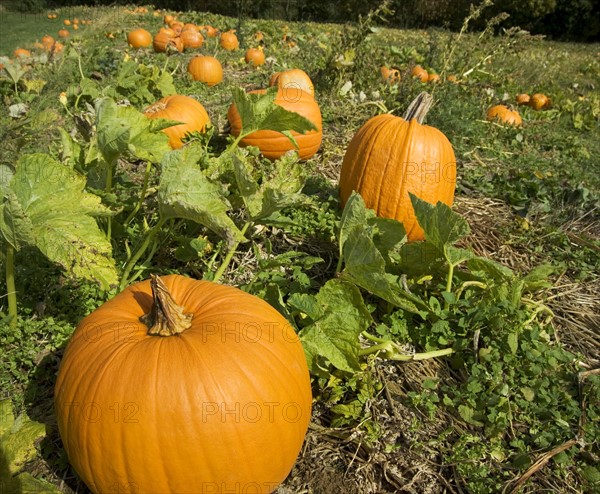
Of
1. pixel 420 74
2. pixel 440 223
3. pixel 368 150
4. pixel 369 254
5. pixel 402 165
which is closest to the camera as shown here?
pixel 369 254

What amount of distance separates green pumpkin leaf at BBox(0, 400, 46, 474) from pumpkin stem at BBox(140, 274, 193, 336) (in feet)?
2.00

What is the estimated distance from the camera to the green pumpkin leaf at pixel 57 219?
64.5 inches

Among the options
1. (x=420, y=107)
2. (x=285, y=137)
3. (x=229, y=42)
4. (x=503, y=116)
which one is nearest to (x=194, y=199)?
(x=420, y=107)

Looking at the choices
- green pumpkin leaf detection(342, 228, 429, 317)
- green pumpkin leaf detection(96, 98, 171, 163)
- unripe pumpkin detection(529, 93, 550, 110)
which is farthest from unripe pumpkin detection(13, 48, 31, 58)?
unripe pumpkin detection(529, 93, 550, 110)

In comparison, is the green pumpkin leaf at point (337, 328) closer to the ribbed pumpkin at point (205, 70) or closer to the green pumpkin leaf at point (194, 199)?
the green pumpkin leaf at point (194, 199)

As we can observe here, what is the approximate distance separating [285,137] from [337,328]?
80.2 inches

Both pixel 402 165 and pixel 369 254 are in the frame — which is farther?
pixel 402 165

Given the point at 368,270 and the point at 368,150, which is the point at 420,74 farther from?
the point at 368,270

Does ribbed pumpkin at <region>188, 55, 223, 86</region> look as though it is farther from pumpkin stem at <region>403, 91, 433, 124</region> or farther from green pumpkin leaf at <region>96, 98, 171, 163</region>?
green pumpkin leaf at <region>96, 98, 171, 163</region>

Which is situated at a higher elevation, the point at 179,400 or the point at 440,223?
the point at 440,223

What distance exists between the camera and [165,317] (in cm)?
159

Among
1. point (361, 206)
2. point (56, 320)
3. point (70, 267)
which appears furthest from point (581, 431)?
point (56, 320)

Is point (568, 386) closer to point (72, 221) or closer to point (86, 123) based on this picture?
point (72, 221)

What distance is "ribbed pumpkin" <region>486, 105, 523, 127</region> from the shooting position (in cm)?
537
